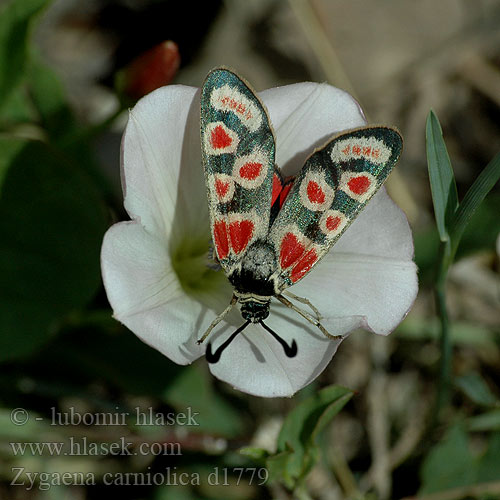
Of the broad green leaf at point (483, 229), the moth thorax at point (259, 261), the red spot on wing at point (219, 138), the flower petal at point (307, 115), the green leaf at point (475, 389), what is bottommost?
the green leaf at point (475, 389)

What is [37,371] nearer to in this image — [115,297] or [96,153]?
[96,153]

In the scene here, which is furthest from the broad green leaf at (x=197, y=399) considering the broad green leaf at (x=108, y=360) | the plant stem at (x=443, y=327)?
the plant stem at (x=443, y=327)

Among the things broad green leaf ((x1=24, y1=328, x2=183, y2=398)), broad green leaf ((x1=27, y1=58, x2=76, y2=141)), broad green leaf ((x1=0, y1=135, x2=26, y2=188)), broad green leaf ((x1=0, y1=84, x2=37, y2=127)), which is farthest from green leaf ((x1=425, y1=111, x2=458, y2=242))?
broad green leaf ((x1=0, y1=84, x2=37, y2=127))

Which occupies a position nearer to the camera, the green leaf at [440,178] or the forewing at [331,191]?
the forewing at [331,191]

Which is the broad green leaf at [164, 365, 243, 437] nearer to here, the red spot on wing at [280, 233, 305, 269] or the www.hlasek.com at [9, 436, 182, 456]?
the www.hlasek.com at [9, 436, 182, 456]

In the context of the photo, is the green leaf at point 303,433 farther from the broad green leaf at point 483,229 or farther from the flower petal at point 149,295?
the broad green leaf at point 483,229

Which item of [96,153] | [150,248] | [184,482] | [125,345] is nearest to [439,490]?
[184,482]
